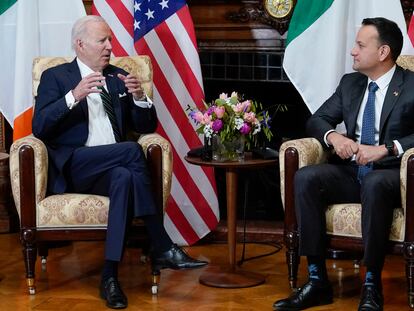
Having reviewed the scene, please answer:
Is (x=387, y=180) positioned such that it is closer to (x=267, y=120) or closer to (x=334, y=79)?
(x=267, y=120)

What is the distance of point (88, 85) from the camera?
4.13m

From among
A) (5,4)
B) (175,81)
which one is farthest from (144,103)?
(5,4)

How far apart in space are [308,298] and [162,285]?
77cm

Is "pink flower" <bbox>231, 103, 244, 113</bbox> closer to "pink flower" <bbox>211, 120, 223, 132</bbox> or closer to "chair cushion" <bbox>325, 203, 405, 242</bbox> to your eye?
"pink flower" <bbox>211, 120, 223, 132</bbox>

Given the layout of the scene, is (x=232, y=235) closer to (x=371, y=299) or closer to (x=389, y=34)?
(x=371, y=299)

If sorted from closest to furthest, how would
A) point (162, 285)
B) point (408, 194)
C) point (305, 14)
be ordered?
point (408, 194), point (162, 285), point (305, 14)

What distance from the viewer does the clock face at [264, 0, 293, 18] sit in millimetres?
5227

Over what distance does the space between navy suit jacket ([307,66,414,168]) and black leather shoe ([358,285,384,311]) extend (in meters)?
0.56

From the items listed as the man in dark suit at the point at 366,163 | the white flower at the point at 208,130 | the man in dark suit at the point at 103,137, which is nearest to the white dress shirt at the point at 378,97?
the man in dark suit at the point at 366,163

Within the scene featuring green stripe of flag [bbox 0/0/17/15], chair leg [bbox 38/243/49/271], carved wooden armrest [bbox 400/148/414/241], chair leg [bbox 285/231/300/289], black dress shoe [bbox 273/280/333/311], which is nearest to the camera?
carved wooden armrest [bbox 400/148/414/241]

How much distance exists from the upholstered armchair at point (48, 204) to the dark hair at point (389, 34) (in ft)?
3.58

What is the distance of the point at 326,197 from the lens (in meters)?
3.99

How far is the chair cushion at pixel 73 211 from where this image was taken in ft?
13.4

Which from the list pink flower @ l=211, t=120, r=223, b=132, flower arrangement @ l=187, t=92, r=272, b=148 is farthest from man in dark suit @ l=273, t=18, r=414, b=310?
pink flower @ l=211, t=120, r=223, b=132
